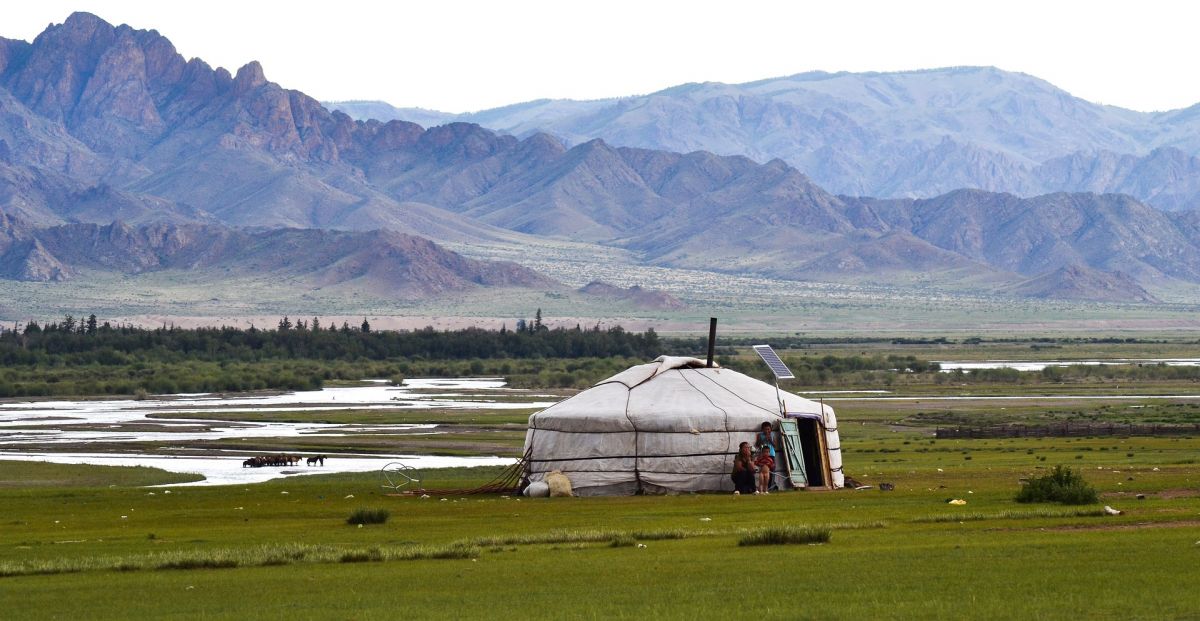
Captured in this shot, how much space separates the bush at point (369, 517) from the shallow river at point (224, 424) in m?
13.6

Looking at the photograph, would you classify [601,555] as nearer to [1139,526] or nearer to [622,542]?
[622,542]

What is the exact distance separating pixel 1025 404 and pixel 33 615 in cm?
6437

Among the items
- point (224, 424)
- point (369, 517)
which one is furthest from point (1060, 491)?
point (224, 424)

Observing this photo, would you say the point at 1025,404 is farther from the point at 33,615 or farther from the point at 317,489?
the point at 33,615

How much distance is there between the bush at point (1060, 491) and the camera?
87.8ft

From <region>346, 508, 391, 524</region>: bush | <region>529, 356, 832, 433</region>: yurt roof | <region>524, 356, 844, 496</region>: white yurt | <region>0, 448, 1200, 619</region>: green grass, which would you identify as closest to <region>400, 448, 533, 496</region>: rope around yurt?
<region>524, 356, 844, 496</region>: white yurt

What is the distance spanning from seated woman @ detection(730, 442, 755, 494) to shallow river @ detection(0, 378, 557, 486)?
1363 cm

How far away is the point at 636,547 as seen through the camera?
74.0 feet

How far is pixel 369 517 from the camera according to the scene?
27828 millimetres

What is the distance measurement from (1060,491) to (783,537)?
655cm

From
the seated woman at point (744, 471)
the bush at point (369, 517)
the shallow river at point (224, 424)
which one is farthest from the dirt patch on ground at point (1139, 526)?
the shallow river at point (224, 424)

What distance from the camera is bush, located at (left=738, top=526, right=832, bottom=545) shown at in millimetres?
22484

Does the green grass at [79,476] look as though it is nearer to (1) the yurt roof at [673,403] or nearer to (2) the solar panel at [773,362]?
(1) the yurt roof at [673,403]

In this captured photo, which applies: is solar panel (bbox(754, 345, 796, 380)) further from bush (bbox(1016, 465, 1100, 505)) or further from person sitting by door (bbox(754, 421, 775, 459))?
bush (bbox(1016, 465, 1100, 505))
